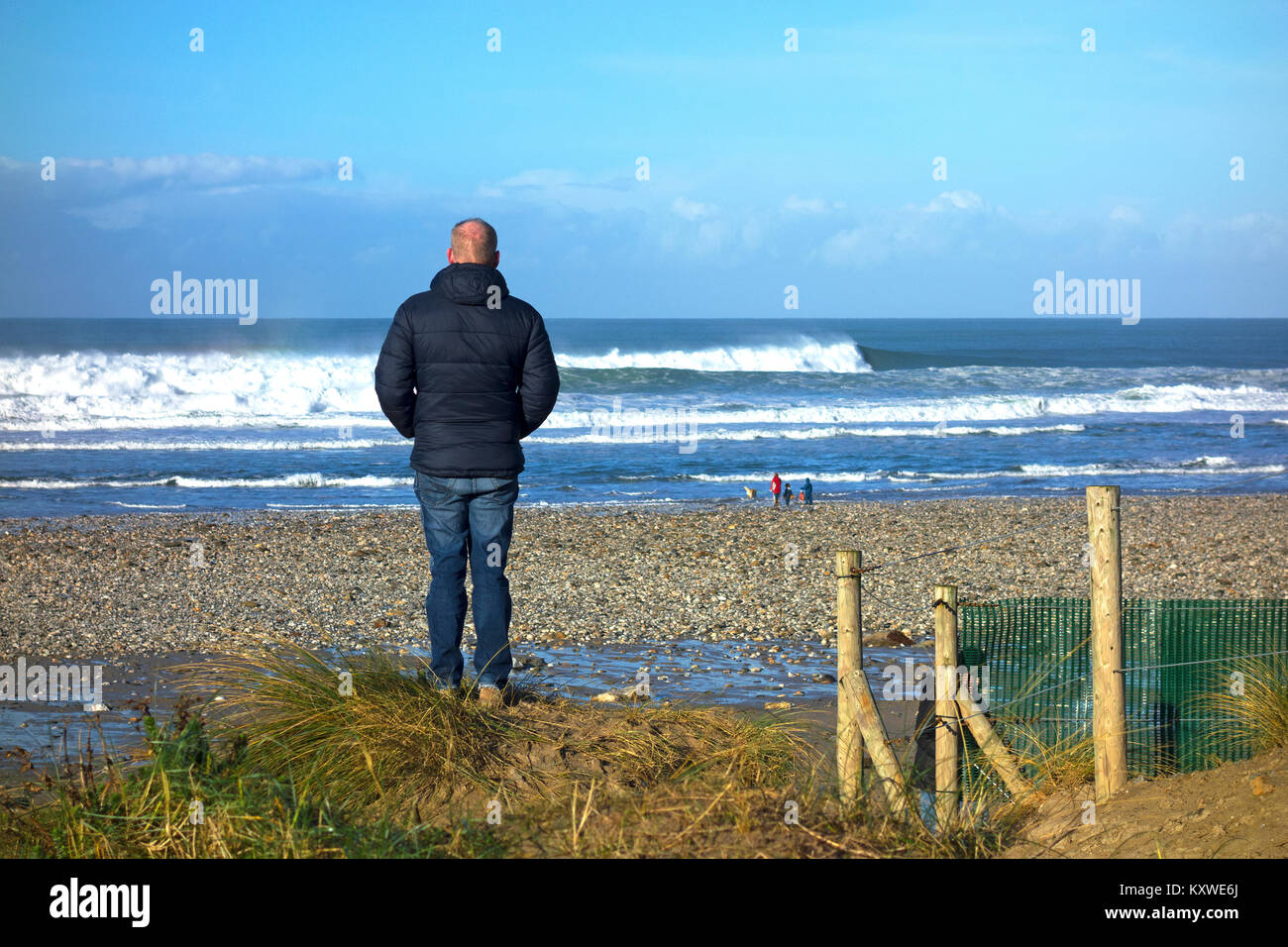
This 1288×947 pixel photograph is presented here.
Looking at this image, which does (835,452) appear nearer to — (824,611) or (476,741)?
(824,611)

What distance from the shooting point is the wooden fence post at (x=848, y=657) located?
4.78m

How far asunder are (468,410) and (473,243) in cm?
74

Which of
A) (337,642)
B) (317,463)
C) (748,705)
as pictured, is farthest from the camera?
(317,463)

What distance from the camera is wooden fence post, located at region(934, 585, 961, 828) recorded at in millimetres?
5109

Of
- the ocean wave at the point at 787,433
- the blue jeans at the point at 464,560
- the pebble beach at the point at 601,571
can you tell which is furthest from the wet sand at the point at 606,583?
the ocean wave at the point at 787,433

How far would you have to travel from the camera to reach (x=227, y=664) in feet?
17.1

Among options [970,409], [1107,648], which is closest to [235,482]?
[1107,648]

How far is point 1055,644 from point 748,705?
2228 millimetres

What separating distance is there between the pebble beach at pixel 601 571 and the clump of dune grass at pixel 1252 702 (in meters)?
3.53

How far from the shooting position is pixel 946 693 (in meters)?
5.19

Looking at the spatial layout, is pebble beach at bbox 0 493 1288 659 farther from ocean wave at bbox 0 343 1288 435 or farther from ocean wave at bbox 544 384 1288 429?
ocean wave at bbox 544 384 1288 429

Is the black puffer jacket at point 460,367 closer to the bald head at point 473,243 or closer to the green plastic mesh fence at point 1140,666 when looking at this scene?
the bald head at point 473,243
